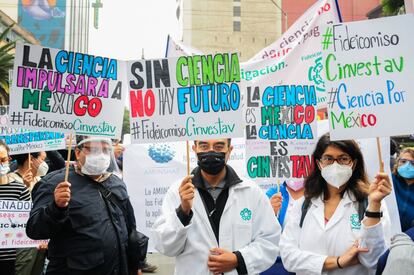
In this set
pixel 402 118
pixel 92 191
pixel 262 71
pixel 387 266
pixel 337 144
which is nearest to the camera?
pixel 387 266

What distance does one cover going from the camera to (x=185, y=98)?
397 cm

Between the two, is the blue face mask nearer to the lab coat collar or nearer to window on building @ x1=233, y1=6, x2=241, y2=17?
the lab coat collar

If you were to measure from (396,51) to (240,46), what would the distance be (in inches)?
2783

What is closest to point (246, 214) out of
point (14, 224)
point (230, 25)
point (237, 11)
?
point (14, 224)

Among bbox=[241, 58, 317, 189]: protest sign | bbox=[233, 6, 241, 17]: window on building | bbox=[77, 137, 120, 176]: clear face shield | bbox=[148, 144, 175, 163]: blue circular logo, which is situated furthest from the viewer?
bbox=[233, 6, 241, 17]: window on building

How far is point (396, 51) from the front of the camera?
3412 millimetres

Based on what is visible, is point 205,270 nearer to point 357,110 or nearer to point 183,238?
point 183,238

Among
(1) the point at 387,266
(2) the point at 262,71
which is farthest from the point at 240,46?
(1) the point at 387,266

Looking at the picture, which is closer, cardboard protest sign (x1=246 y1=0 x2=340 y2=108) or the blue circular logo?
cardboard protest sign (x1=246 y1=0 x2=340 y2=108)

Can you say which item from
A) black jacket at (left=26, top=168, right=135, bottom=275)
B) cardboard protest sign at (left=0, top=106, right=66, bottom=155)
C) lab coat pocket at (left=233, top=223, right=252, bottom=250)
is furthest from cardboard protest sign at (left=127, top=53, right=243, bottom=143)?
cardboard protest sign at (left=0, top=106, right=66, bottom=155)

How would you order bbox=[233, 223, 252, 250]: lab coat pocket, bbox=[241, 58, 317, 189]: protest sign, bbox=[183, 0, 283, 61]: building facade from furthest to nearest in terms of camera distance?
bbox=[183, 0, 283, 61]: building facade
bbox=[241, 58, 317, 189]: protest sign
bbox=[233, 223, 252, 250]: lab coat pocket

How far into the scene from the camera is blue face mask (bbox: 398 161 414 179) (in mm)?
4945

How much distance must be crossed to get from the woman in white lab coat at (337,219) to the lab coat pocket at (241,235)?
0.28 metres

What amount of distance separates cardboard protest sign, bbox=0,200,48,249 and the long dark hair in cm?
278
